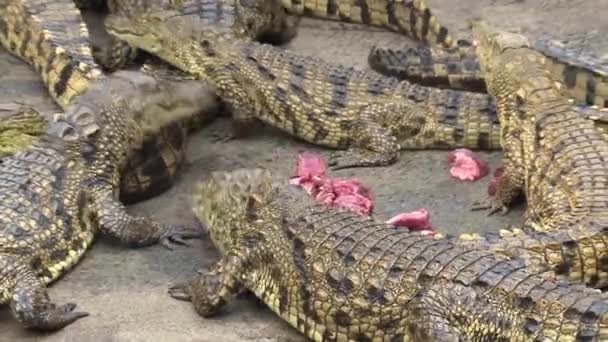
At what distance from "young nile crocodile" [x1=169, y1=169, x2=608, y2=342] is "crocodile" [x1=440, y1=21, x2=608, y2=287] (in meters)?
0.45

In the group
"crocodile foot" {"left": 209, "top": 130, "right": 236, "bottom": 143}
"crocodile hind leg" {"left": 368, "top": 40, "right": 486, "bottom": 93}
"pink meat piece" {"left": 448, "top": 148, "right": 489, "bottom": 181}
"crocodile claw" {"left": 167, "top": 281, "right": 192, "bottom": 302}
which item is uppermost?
"crocodile hind leg" {"left": 368, "top": 40, "right": 486, "bottom": 93}

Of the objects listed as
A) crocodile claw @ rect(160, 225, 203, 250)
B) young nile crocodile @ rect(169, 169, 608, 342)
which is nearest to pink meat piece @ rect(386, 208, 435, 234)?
young nile crocodile @ rect(169, 169, 608, 342)

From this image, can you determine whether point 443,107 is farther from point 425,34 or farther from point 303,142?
point 425,34

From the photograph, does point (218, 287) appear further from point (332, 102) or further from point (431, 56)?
point (431, 56)

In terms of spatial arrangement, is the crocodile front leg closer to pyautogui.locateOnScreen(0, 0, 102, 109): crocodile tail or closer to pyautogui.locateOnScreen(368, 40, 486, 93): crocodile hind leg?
pyautogui.locateOnScreen(0, 0, 102, 109): crocodile tail

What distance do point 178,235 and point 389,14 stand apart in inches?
102

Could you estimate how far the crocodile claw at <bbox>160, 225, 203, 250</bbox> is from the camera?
5551 millimetres

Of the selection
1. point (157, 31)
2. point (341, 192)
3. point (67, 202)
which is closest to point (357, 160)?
point (341, 192)

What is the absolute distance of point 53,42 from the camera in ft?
22.2

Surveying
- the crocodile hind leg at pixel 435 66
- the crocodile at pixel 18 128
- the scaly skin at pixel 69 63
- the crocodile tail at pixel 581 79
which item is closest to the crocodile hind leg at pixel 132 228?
the scaly skin at pixel 69 63

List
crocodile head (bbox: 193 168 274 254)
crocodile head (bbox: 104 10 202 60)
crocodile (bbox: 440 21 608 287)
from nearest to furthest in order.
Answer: crocodile (bbox: 440 21 608 287), crocodile head (bbox: 193 168 274 254), crocodile head (bbox: 104 10 202 60)

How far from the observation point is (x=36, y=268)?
205 inches

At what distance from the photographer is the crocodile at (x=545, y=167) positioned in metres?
5.05

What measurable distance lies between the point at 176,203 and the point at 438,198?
118 centimetres
